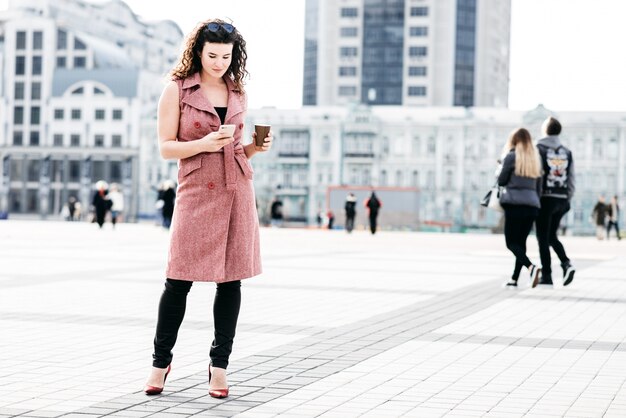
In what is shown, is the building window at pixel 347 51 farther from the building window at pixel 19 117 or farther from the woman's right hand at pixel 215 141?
the woman's right hand at pixel 215 141

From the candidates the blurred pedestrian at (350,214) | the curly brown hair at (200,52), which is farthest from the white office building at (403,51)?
the curly brown hair at (200,52)

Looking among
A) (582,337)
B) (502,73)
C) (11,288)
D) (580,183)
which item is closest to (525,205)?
(582,337)

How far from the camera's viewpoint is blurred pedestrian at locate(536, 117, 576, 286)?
1273 centimetres

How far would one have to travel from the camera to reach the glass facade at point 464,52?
397ft

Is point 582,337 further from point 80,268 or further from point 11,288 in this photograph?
point 80,268

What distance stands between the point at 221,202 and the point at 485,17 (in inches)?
4810

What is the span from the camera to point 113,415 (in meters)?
4.76

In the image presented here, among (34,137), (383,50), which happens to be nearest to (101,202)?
(34,137)

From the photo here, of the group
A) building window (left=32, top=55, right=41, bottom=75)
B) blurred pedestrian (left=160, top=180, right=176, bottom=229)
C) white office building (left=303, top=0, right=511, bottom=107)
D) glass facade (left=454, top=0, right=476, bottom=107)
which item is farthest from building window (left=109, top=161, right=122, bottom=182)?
blurred pedestrian (left=160, top=180, right=176, bottom=229)

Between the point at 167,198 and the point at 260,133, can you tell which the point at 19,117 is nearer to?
the point at 167,198

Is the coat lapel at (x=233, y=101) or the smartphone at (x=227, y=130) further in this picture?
the coat lapel at (x=233, y=101)

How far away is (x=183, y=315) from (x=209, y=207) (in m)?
0.53

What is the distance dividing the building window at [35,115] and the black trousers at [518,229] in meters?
86.3

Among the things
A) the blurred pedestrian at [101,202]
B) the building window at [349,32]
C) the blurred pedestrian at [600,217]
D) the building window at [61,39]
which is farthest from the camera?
the building window at [349,32]
